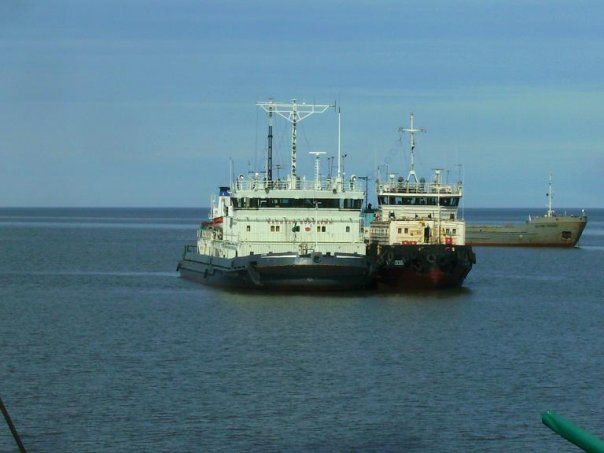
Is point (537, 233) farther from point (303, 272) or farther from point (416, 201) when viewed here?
point (303, 272)

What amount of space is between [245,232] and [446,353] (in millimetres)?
25133

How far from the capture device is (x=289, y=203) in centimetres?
7188

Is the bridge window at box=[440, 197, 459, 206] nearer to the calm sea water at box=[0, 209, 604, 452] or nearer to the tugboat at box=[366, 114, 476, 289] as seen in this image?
the tugboat at box=[366, 114, 476, 289]

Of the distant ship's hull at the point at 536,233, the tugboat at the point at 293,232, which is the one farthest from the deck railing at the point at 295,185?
the distant ship's hull at the point at 536,233

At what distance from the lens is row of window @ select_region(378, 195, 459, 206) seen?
85062 millimetres

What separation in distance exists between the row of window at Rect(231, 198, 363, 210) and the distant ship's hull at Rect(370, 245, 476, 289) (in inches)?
168

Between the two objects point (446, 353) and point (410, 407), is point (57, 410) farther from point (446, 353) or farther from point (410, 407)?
point (446, 353)

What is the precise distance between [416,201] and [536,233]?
6065 centimetres

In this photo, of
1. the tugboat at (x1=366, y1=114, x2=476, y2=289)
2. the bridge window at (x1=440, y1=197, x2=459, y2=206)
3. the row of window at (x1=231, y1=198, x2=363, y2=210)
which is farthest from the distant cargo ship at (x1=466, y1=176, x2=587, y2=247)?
the row of window at (x1=231, y1=198, x2=363, y2=210)

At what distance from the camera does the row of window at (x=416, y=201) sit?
85062 millimetres

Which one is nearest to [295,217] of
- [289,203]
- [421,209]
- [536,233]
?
[289,203]

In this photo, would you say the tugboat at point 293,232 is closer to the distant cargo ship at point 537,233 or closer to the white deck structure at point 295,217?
the white deck structure at point 295,217

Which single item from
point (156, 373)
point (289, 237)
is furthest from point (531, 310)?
point (156, 373)

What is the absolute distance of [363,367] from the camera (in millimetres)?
43969
